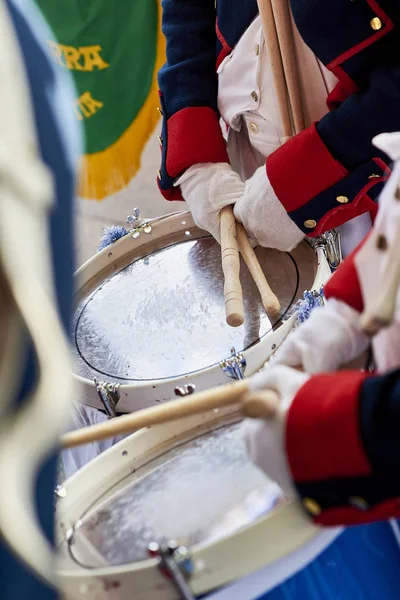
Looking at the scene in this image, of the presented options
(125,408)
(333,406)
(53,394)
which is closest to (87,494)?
(125,408)

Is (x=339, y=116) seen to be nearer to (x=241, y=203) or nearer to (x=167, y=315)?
(x=241, y=203)

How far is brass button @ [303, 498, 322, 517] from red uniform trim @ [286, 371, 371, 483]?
0.06 ft

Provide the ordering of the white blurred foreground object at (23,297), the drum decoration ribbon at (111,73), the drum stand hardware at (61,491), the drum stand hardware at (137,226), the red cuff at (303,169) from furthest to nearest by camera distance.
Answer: the drum decoration ribbon at (111,73) → the drum stand hardware at (137,226) → the red cuff at (303,169) → the drum stand hardware at (61,491) → the white blurred foreground object at (23,297)

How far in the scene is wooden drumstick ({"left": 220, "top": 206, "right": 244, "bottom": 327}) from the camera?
2.99 ft

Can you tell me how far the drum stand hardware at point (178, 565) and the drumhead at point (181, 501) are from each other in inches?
1.3

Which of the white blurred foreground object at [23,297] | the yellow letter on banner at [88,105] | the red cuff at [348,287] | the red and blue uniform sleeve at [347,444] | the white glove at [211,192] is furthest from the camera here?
the yellow letter on banner at [88,105]

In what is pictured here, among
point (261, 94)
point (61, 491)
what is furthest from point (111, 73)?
point (61, 491)

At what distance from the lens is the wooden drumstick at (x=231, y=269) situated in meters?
0.91

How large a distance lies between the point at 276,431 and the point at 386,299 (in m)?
0.12

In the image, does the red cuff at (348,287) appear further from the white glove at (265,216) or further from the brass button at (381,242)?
the white glove at (265,216)

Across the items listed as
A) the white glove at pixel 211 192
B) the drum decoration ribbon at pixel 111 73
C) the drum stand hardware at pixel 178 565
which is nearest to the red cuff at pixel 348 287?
the drum stand hardware at pixel 178 565

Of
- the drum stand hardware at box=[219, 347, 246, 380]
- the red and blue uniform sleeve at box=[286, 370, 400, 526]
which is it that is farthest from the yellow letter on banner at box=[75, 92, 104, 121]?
the red and blue uniform sleeve at box=[286, 370, 400, 526]

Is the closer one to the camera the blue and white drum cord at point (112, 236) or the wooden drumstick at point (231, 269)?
the wooden drumstick at point (231, 269)

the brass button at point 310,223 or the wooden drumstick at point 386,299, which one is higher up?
the wooden drumstick at point 386,299
